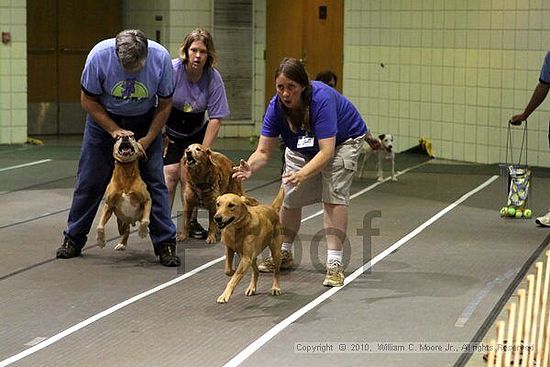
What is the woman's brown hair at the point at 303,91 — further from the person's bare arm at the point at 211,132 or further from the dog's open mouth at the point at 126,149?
the person's bare arm at the point at 211,132

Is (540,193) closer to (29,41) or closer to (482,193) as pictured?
(482,193)

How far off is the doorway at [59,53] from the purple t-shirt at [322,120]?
8626 millimetres

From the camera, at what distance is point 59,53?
14.6m

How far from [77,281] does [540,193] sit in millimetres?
5231

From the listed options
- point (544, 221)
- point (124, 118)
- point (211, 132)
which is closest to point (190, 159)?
point (211, 132)

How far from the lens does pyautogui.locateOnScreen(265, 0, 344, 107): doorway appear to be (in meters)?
14.7

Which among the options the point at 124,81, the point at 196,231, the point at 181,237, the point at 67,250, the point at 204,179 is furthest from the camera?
the point at 196,231

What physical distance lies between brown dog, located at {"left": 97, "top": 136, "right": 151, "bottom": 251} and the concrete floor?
0.34 metres

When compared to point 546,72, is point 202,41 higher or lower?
higher

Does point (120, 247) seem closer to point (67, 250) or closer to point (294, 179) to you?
point (67, 250)

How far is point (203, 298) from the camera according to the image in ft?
20.7

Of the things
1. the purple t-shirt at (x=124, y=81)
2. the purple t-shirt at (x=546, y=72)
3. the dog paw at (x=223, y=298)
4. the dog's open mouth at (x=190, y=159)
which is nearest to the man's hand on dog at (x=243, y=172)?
the dog paw at (x=223, y=298)

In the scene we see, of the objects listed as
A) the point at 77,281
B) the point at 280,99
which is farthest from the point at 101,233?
the point at 280,99

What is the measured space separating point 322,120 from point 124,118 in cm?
144
